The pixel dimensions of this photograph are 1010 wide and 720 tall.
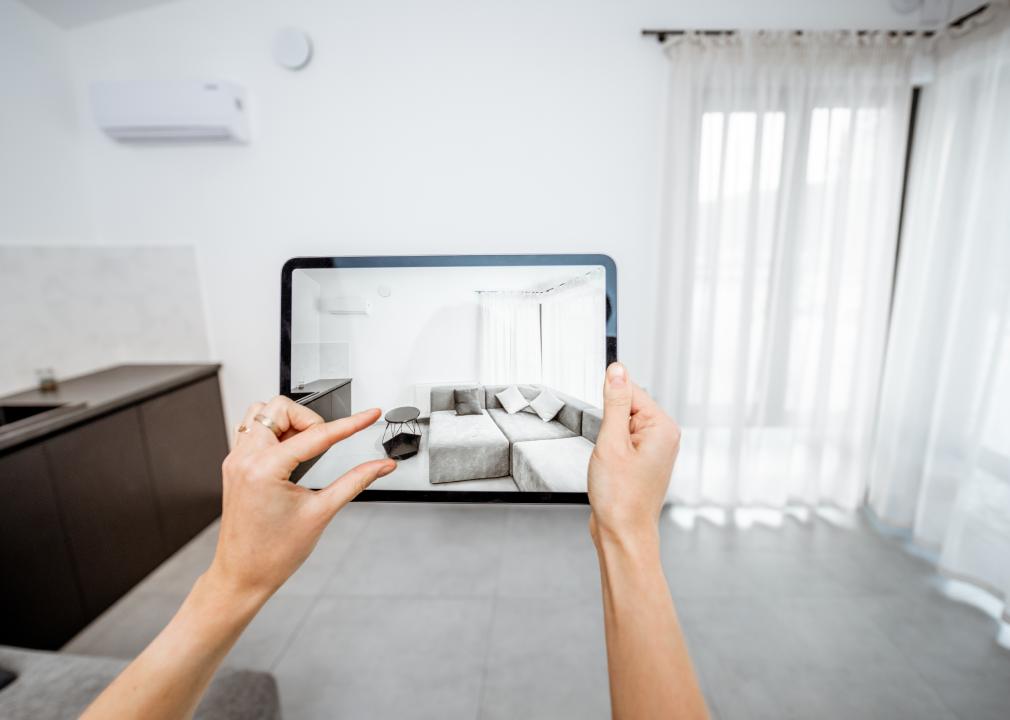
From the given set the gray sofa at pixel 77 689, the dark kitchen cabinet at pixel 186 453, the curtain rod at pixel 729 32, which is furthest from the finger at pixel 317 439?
the curtain rod at pixel 729 32

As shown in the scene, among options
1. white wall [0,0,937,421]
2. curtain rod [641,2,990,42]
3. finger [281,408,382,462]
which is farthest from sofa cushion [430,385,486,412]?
curtain rod [641,2,990,42]

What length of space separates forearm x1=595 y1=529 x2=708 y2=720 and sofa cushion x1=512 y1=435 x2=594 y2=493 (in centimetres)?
30

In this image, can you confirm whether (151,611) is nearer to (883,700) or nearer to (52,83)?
(52,83)

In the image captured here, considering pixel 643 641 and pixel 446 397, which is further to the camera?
pixel 446 397

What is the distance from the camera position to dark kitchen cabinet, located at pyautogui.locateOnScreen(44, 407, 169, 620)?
4.55ft

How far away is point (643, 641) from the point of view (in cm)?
49

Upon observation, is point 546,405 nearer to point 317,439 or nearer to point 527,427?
point 527,427

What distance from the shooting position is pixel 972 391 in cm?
165

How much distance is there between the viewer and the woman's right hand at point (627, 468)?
0.57 meters

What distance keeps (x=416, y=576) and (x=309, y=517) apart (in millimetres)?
1360

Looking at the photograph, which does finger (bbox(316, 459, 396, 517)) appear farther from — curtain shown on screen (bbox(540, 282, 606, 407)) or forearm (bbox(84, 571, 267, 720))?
curtain shown on screen (bbox(540, 282, 606, 407))

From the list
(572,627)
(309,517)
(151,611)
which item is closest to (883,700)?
(572,627)

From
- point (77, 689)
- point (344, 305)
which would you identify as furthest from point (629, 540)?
point (77, 689)

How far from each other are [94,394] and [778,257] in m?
3.04
